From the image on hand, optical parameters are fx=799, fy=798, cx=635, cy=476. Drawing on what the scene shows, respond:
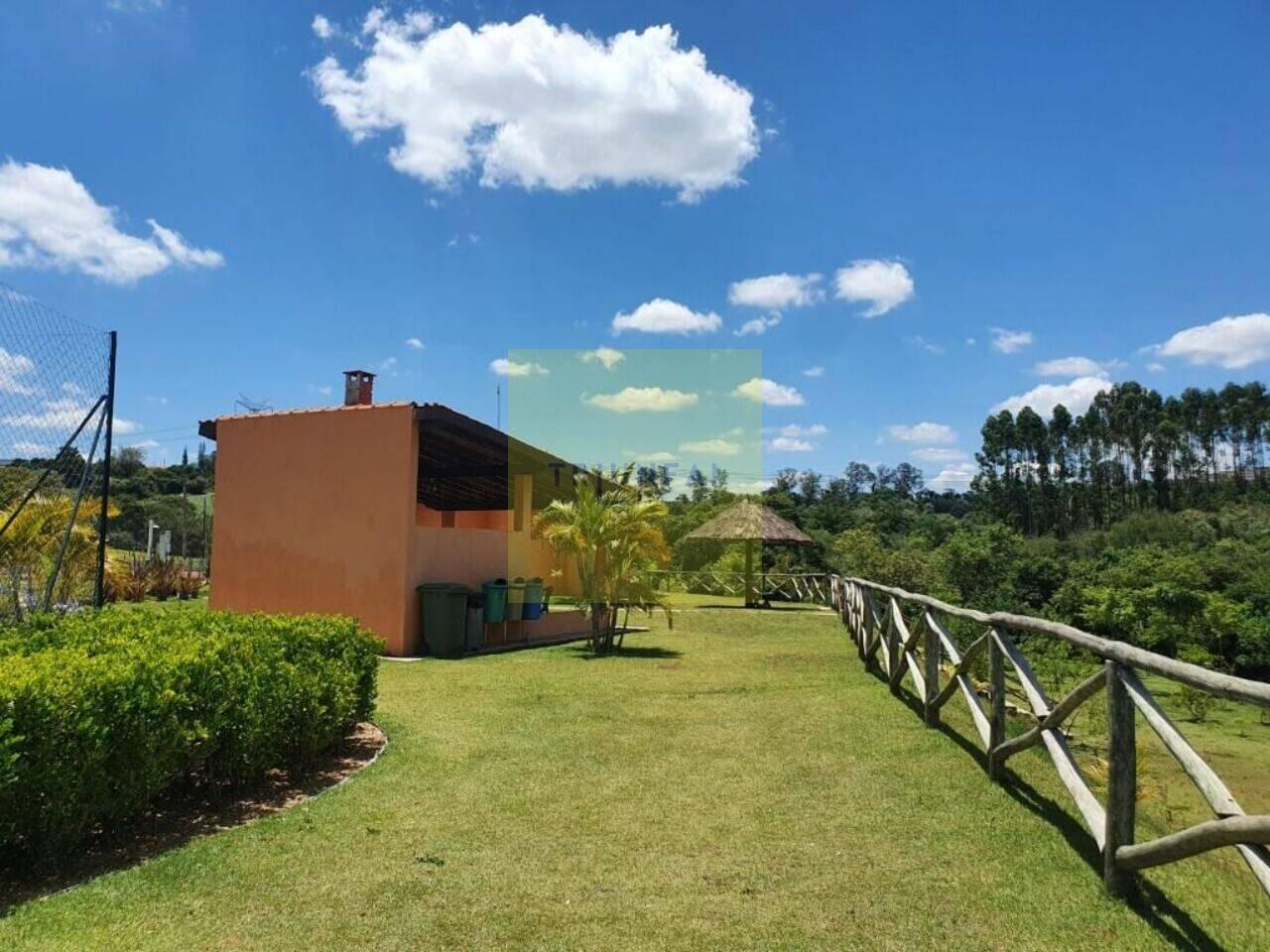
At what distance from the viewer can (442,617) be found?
11789 millimetres

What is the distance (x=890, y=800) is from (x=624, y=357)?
41.7 feet

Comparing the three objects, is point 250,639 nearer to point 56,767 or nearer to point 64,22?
point 56,767

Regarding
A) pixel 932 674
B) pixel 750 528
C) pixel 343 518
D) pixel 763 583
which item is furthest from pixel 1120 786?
→ pixel 763 583

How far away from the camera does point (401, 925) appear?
3.29 m

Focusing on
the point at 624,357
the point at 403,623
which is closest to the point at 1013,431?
the point at 624,357

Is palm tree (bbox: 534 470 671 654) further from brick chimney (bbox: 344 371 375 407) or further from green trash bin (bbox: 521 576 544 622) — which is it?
brick chimney (bbox: 344 371 375 407)

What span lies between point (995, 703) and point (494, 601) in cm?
919

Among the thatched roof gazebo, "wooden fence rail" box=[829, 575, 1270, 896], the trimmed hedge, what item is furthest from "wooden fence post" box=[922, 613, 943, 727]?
the thatched roof gazebo

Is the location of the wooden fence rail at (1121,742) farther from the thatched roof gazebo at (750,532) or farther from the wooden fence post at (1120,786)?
the thatched roof gazebo at (750,532)

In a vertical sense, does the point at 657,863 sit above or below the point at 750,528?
below

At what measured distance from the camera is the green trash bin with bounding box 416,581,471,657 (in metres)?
11.8

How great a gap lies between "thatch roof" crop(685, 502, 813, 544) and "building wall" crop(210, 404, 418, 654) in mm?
14783

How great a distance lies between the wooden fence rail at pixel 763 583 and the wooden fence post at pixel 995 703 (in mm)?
18153

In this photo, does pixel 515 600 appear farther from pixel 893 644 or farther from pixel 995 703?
pixel 995 703
